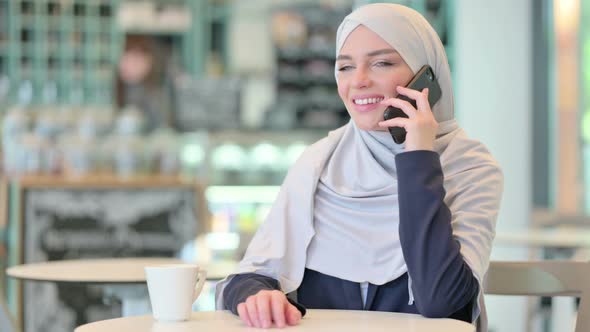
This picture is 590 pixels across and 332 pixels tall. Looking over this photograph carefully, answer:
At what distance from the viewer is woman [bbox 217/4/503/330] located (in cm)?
150

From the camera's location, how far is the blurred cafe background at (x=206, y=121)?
4.52 metres

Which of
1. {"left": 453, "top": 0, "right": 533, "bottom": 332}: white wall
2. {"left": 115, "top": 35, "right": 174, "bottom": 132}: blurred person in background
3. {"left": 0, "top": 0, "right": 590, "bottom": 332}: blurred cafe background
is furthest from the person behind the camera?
{"left": 115, "top": 35, "right": 174, "bottom": 132}: blurred person in background

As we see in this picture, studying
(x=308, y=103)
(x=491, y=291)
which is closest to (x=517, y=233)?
(x=491, y=291)

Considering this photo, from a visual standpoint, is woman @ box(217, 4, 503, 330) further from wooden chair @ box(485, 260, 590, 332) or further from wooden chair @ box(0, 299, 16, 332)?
wooden chair @ box(0, 299, 16, 332)

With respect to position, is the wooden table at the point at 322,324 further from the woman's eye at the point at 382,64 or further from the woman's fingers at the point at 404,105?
the woman's eye at the point at 382,64

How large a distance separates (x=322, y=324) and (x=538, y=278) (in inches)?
28.0

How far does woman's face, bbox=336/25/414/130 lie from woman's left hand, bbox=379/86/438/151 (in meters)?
0.03

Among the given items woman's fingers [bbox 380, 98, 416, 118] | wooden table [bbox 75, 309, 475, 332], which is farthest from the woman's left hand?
wooden table [bbox 75, 309, 475, 332]

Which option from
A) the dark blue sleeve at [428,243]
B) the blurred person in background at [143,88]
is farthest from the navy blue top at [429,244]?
the blurred person in background at [143,88]

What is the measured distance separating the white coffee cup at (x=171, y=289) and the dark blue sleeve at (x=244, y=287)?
129mm

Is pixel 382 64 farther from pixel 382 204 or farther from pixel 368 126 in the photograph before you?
pixel 382 204

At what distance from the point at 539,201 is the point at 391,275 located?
6079mm

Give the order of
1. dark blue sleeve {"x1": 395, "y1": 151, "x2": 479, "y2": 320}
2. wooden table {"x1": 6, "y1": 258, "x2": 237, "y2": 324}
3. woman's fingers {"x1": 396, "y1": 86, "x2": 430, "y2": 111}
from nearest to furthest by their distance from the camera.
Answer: dark blue sleeve {"x1": 395, "y1": 151, "x2": 479, "y2": 320}
woman's fingers {"x1": 396, "y1": 86, "x2": 430, "y2": 111}
wooden table {"x1": 6, "y1": 258, "x2": 237, "y2": 324}

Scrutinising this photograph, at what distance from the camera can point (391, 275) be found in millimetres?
1588
